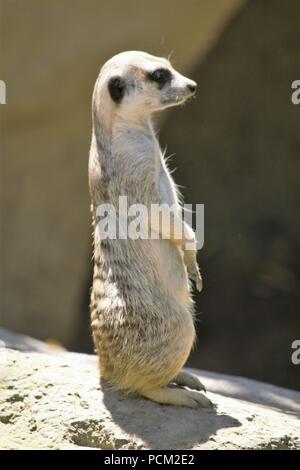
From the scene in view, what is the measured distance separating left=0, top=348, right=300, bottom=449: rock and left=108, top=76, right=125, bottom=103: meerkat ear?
1182mm

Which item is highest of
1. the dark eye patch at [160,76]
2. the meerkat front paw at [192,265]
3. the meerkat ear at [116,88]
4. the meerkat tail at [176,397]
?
the dark eye patch at [160,76]

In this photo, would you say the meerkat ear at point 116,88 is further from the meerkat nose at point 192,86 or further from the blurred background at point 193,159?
the blurred background at point 193,159

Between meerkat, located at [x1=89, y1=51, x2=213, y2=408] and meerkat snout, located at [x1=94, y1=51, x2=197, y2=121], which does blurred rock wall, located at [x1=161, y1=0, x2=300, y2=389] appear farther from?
meerkat snout, located at [x1=94, y1=51, x2=197, y2=121]

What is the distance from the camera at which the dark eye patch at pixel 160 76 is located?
133 inches

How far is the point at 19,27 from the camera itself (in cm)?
675

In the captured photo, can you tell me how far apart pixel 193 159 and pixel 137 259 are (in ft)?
17.1

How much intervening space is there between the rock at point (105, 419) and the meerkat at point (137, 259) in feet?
0.28

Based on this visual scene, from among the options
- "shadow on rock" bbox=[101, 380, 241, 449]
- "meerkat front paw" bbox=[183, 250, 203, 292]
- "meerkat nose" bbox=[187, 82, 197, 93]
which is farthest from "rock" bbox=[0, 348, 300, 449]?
"meerkat nose" bbox=[187, 82, 197, 93]

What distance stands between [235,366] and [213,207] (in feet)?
5.51

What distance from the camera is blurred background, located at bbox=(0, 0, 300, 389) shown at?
671 centimetres

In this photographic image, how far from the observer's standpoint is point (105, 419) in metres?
3.28

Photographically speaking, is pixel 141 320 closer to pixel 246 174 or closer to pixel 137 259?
pixel 137 259

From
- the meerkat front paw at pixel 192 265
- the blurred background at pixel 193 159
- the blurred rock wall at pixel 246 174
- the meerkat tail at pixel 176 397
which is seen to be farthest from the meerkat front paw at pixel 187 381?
the blurred rock wall at pixel 246 174
